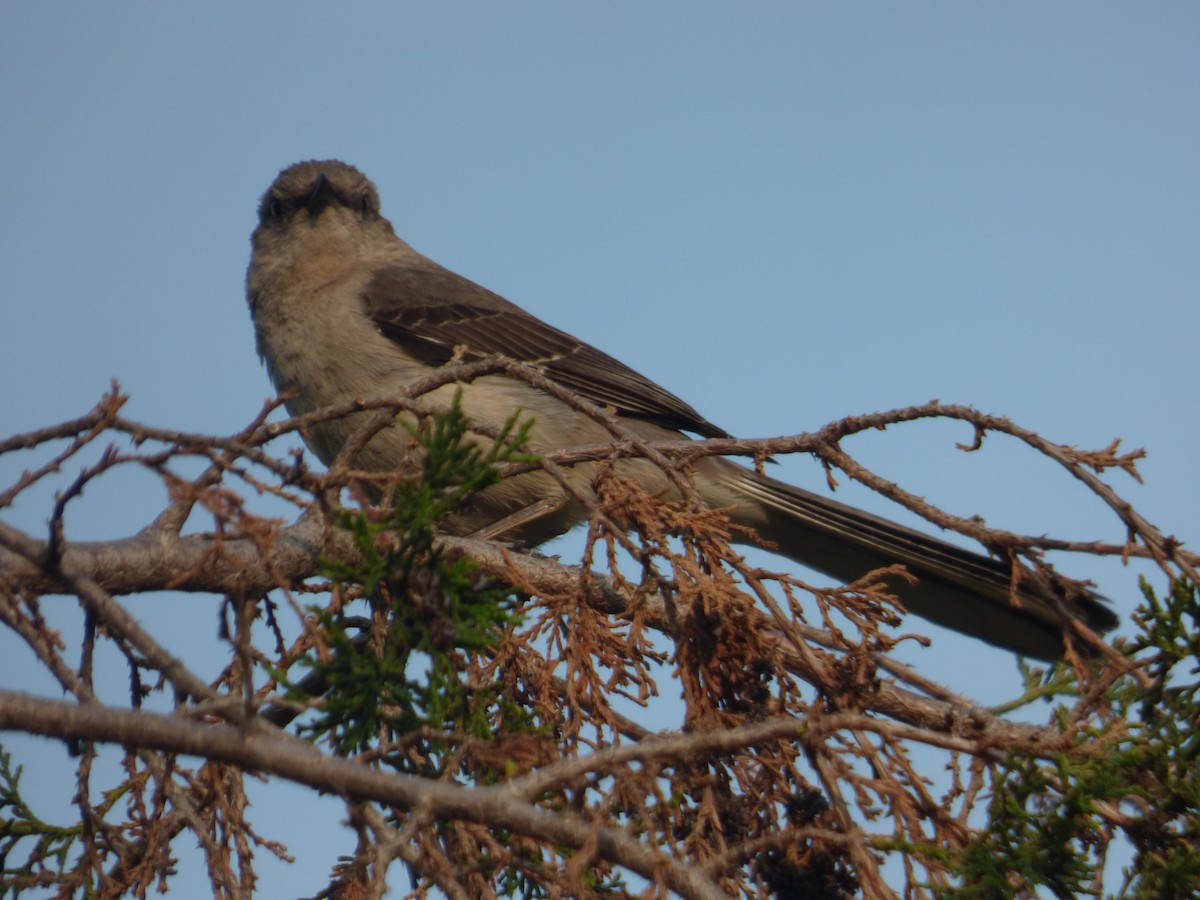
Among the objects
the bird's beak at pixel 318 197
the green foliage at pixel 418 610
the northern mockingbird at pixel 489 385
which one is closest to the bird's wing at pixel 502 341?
the northern mockingbird at pixel 489 385

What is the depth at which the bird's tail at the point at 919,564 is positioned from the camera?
4.48m

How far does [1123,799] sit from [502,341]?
4513 millimetres

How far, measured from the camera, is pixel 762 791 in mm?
2703

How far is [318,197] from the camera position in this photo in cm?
702

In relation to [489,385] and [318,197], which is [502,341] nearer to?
[489,385]

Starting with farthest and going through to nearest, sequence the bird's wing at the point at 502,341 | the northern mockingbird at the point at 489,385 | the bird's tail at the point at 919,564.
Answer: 1. the bird's wing at the point at 502,341
2. the northern mockingbird at the point at 489,385
3. the bird's tail at the point at 919,564

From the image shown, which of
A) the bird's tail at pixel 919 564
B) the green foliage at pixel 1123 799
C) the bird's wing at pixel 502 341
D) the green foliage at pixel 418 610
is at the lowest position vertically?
the green foliage at pixel 1123 799

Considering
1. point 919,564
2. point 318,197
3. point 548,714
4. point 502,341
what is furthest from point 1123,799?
point 318,197

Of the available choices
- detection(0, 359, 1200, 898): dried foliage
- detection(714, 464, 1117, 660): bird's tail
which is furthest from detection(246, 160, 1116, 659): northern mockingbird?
detection(0, 359, 1200, 898): dried foliage

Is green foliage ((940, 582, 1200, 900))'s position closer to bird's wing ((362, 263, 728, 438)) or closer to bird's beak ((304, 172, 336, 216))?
bird's wing ((362, 263, 728, 438))

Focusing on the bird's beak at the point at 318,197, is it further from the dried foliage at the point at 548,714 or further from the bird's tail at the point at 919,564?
the dried foliage at the point at 548,714

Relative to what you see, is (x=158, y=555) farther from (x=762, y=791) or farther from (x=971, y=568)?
(x=971, y=568)

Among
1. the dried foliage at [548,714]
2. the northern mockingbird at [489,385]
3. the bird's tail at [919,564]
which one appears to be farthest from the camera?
the northern mockingbird at [489,385]

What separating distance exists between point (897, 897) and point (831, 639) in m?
1.02
